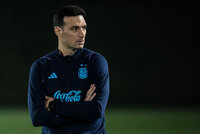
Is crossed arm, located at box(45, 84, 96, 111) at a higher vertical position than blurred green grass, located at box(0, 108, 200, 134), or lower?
higher

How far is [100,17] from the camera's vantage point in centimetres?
1117

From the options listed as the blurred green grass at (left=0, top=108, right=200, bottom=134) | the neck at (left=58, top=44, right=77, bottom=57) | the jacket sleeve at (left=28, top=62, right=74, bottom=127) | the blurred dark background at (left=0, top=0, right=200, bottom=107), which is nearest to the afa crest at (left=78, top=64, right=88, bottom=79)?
the neck at (left=58, top=44, right=77, bottom=57)

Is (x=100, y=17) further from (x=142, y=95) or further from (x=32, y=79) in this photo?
(x=32, y=79)

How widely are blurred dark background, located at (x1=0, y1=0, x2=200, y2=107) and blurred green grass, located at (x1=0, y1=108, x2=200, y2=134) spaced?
1.47 m

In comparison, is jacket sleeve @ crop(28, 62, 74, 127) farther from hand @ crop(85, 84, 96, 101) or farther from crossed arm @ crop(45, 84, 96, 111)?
hand @ crop(85, 84, 96, 101)

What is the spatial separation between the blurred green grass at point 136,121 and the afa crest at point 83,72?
392 cm

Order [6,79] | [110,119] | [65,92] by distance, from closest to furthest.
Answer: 1. [65,92]
2. [110,119]
3. [6,79]

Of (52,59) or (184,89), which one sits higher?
(52,59)

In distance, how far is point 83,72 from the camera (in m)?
2.61

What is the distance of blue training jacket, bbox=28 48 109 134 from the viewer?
8.29 feet

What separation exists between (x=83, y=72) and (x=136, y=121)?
17.9ft

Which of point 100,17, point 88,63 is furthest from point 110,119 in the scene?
point 88,63

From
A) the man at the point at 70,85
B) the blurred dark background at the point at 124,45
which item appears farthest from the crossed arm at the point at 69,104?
the blurred dark background at the point at 124,45

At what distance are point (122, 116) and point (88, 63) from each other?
6.05 metres
